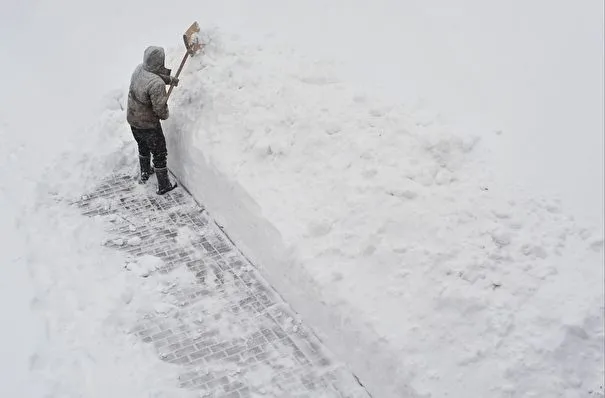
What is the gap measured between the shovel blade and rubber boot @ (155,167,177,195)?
4.86 ft

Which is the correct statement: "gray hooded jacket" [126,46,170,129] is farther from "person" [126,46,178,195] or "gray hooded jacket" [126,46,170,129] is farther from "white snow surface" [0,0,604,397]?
"white snow surface" [0,0,604,397]

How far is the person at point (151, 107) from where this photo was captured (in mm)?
6543

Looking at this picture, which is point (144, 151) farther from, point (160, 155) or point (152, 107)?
point (152, 107)

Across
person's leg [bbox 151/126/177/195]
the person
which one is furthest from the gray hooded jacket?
person's leg [bbox 151/126/177/195]

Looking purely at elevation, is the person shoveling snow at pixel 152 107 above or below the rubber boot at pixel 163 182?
above

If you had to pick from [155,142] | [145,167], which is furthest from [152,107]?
[145,167]

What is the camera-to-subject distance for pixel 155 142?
686cm

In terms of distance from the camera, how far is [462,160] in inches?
220

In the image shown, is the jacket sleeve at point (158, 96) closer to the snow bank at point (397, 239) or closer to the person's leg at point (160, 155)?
the person's leg at point (160, 155)

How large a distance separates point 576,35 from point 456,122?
173 cm

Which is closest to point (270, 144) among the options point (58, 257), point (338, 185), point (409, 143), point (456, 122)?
point (338, 185)

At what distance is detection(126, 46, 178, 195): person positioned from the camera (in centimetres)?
654

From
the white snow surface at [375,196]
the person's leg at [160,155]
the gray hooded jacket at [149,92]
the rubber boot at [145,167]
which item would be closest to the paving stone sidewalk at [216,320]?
the white snow surface at [375,196]

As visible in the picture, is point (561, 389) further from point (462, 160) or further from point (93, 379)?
point (93, 379)
